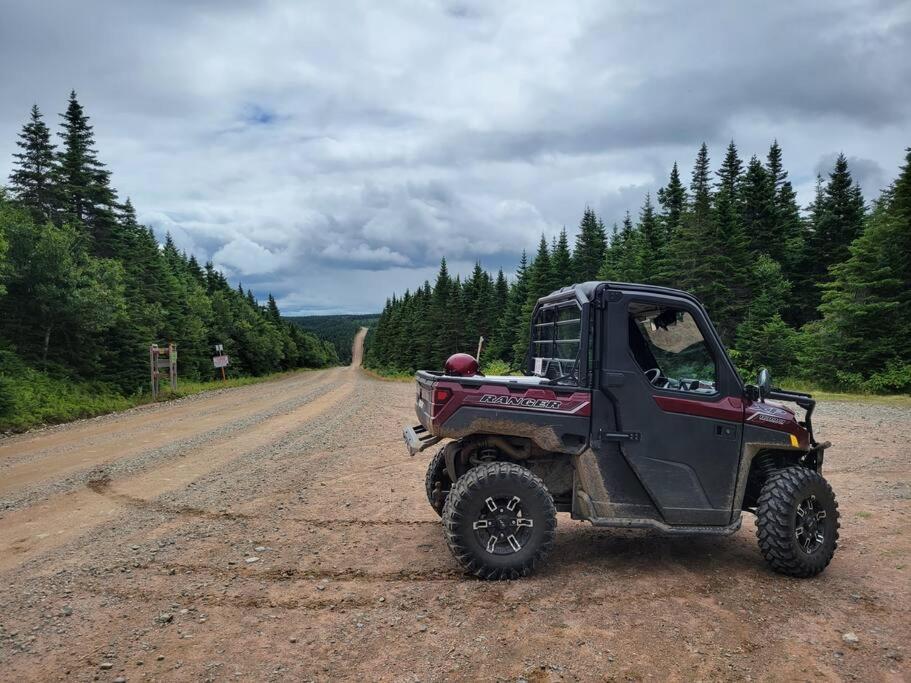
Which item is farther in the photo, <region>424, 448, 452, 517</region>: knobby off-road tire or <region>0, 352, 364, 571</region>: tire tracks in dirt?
<region>424, 448, 452, 517</region>: knobby off-road tire

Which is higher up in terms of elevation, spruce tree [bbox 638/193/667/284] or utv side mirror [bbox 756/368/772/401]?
spruce tree [bbox 638/193/667/284]

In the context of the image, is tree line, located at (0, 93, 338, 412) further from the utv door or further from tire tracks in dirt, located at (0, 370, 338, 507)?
the utv door

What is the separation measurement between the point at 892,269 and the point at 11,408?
34.8m

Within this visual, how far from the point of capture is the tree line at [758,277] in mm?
25938

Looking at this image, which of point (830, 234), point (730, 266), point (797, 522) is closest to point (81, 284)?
point (797, 522)

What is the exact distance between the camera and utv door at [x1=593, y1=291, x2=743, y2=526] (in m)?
5.13

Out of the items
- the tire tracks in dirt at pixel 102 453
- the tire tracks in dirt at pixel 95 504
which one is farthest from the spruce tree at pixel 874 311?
the tire tracks in dirt at pixel 95 504

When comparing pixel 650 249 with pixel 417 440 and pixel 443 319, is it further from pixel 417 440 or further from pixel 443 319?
pixel 417 440

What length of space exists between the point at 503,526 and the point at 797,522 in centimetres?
272

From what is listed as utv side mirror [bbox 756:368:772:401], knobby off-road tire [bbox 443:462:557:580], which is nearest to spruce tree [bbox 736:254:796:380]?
utv side mirror [bbox 756:368:772:401]

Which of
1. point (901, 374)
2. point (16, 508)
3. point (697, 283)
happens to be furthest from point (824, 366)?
point (16, 508)

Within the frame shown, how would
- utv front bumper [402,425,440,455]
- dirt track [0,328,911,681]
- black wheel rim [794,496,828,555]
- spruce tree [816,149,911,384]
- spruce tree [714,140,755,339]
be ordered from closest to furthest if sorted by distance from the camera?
dirt track [0,328,911,681] → black wheel rim [794,496,828,555] → utv front bumper [402,425,440,455] → spruce tree [816,149,911,384] → spruce tree [714,140,755,339]

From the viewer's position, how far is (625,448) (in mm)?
5125

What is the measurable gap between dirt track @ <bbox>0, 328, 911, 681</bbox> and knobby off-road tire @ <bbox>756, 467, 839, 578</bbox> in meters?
0.19
